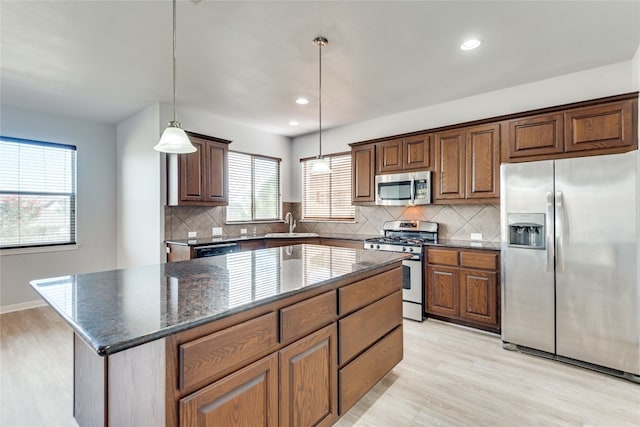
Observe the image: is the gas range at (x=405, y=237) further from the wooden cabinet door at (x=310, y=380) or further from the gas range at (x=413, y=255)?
the wooden cabinet door at (x=310, y=380)

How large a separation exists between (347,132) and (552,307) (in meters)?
3.60

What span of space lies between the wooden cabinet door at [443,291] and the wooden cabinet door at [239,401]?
2.69 m

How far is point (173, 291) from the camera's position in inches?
56.8

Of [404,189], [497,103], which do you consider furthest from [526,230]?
[497,103]

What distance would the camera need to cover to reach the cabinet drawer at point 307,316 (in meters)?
1.49

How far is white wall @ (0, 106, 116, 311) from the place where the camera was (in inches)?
165

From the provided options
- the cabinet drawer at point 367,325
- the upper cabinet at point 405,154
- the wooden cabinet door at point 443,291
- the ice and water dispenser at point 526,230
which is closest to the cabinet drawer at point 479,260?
the wooden cabinet door at point 443,291

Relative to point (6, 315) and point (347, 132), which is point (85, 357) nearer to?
point (6, 315)

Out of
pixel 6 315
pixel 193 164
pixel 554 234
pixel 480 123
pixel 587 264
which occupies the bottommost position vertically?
pixel 6 315

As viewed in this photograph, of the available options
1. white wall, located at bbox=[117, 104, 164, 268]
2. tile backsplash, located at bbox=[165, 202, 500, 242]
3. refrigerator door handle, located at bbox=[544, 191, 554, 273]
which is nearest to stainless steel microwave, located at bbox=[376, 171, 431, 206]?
tile backsplash, located at bbox=[165, 202, 500, 242]

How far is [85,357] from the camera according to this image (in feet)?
5.54

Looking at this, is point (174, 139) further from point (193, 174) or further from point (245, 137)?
point (245, 137)

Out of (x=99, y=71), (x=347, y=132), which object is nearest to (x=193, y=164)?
(x=99, y=71)

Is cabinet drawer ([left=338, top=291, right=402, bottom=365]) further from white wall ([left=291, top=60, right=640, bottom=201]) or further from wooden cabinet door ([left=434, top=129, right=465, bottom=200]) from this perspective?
white wall ([left=291, top=60, right=640, bottom=201])
